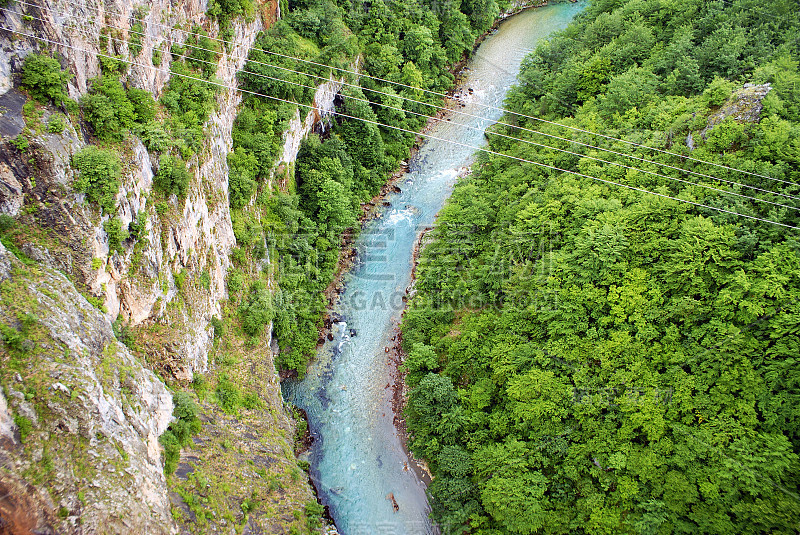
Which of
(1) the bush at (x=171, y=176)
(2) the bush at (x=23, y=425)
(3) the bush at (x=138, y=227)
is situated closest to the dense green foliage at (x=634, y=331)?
(1) the bush at (x=171, y=176)

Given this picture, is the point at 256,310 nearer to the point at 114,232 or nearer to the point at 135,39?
the point at 114,232

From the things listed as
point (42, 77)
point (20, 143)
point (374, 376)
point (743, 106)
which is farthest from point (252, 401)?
point (743, 106)

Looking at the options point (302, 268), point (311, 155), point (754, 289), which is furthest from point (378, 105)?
point (754, 289)

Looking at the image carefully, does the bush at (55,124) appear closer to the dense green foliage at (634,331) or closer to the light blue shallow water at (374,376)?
the light blue shallow water at (374,376)

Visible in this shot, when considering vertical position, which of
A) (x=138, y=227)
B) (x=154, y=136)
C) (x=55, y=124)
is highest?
(x=154, y=136)

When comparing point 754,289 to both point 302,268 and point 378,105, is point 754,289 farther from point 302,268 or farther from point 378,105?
point 378,105

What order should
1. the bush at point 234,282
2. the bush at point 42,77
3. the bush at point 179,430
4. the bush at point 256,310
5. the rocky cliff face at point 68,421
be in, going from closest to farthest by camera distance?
1. the rocky cliff face at point 68,421
2. the bush at point 42,77
3. the bush at point 179,430
4. the bush at point 256,310
5. the bush at point 234,282
